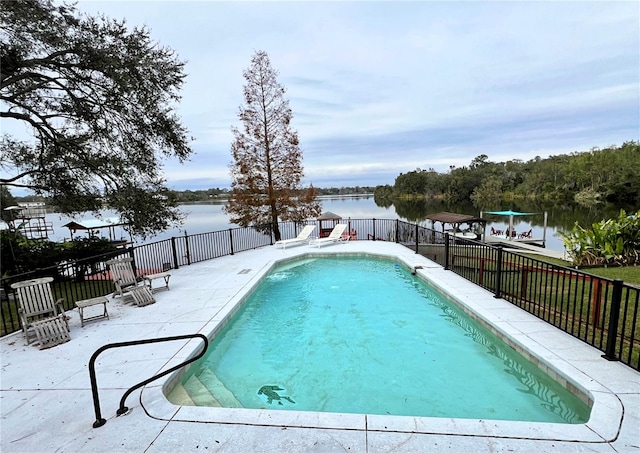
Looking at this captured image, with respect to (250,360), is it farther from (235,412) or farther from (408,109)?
(408,109)

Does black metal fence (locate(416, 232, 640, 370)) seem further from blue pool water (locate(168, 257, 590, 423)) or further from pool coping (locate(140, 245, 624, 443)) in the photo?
blue pool water (locate(168, 257, 590, 423))

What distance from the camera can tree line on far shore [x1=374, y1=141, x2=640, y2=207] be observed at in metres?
43.1

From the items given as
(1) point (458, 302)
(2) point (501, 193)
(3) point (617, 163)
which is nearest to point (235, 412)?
Result: (1) point (458, 302)

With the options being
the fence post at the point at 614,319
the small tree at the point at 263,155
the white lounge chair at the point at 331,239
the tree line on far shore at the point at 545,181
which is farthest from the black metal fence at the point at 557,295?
the tree line on far shore at the point at 545,181

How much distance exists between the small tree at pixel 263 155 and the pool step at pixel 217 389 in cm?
1002

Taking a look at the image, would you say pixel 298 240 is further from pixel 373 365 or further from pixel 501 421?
pixel 501 421

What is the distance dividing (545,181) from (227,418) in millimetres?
69851

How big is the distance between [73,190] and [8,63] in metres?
3.02

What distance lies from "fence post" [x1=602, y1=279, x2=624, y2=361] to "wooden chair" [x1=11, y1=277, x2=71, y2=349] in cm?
711

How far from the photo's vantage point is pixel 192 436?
2465 mm

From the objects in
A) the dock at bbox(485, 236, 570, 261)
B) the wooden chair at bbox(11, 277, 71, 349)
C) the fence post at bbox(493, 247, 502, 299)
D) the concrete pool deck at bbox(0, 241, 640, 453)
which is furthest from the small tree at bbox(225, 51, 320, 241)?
the dock at bbox(485, 236, 570, 261)

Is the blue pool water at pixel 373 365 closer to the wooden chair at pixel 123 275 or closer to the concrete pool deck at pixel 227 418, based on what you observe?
the concrete pool deck at pixel 227 418

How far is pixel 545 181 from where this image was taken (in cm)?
5622

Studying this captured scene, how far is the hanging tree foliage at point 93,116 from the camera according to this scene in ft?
21.8
